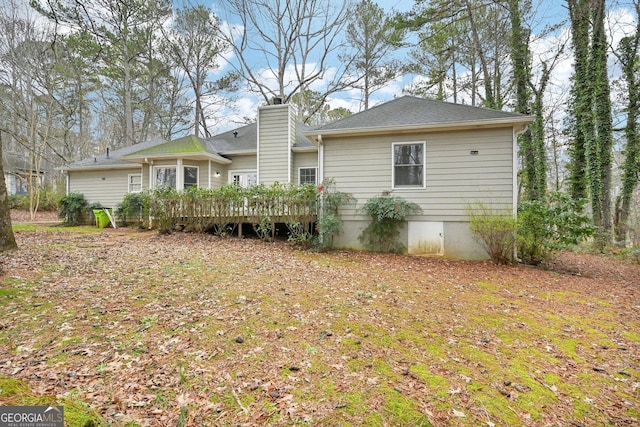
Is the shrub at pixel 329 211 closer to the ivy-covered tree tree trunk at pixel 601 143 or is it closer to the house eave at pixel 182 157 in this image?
the house eave at pixel 182 157

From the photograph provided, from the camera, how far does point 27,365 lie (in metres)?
2.34

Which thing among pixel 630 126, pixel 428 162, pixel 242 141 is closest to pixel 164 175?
pixel 242 141

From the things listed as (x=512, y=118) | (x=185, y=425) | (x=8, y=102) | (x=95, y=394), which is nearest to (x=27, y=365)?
(x=95, y=394)

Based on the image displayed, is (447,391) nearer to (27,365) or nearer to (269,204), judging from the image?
(27,365)

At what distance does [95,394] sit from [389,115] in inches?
360

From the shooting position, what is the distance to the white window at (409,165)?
28.2 ft

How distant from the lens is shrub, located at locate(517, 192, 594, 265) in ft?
22.1

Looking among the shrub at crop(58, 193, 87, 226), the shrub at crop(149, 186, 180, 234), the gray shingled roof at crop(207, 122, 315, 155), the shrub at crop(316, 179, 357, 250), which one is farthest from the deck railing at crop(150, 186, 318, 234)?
the shrub at crop(58, 193, 87, 226)

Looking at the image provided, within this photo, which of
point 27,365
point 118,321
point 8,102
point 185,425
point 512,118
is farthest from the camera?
Result: point 8,102

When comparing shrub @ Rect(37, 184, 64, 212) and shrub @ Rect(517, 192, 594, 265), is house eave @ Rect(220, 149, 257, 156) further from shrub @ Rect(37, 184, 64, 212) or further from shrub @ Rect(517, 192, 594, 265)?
shrub @ Rect(37, 184, 64, 212)

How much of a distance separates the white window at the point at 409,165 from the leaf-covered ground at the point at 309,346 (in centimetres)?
361

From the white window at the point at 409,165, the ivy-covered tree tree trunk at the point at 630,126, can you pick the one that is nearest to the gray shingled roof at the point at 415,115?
the white window at the point at 409,165

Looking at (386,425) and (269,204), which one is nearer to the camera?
(386,425)

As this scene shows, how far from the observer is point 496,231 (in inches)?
287
